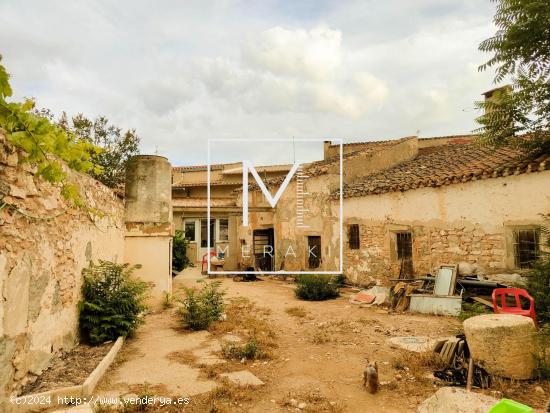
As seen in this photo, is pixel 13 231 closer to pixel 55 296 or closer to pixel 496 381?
pixel 55 296

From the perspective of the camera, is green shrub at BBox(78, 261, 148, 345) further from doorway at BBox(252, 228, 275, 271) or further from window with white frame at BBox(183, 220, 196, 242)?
window with white frame at BBox(183, 220, 196, 242)

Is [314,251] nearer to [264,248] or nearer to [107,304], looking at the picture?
[264,248]

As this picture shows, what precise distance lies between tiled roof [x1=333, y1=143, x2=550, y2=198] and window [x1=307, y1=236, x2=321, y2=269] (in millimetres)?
2547

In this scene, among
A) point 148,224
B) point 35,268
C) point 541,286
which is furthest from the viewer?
point 148,224

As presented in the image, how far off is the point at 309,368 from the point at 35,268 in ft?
12.8

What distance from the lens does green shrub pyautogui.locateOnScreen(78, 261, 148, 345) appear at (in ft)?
20.5

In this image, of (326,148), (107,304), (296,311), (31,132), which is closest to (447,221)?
(296,311)

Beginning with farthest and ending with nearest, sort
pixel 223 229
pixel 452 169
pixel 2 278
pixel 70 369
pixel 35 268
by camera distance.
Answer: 1. pixel 223 229
2. pixel 452 169
3. pixel 70 369
4. pixel 35 268
5. pixel 2 278

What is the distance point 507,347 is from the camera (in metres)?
4.58

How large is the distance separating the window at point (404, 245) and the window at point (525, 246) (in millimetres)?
3212

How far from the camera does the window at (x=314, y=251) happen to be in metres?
15.4

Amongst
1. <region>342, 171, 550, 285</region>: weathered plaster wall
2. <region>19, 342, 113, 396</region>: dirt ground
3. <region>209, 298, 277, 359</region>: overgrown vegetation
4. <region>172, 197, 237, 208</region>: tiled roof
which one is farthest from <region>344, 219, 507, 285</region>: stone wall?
<region>172, 197, 237, 208</region>: tiled roof

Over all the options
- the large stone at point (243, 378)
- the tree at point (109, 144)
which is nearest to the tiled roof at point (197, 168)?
the tree at point (109, 144)

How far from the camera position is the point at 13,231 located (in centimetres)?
379
